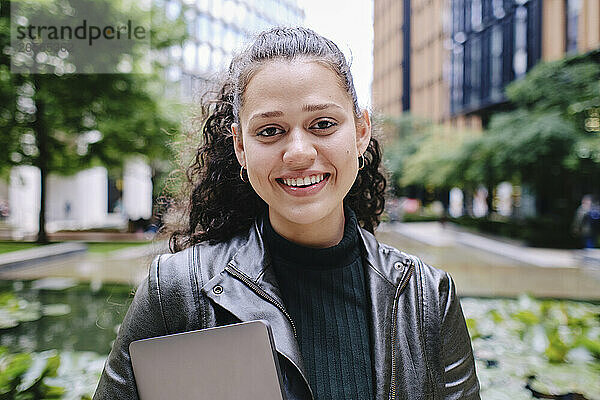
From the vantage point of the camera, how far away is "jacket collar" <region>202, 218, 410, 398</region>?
1.06 metres

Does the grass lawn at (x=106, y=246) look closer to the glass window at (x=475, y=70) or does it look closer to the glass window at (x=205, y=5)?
the glass window at (x=205, y=5)

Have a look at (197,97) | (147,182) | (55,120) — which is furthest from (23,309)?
(147,182)

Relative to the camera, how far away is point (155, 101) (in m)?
7.88

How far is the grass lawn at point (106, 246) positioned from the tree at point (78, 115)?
92cm

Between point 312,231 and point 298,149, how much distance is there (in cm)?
22

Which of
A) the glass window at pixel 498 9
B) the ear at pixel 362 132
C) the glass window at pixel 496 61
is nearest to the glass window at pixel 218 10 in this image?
the ear at pixel 362 132

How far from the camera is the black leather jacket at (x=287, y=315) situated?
1028 millimetres

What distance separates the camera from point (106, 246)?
6.91m

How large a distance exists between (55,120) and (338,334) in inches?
211

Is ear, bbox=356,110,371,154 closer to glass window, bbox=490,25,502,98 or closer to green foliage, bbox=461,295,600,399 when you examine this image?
green foliage, bbox=461,295,600,399

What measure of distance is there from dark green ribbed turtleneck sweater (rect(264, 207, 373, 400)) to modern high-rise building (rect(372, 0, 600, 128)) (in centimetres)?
1009

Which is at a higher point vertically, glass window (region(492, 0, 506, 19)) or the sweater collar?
glass window (region(492, 0, 506, 19))

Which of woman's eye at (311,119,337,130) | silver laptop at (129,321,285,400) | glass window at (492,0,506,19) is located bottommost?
silver laptop at (129,321,285,400)

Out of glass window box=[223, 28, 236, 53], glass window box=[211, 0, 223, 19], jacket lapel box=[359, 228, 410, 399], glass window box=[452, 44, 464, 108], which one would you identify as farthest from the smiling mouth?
glass window box=[452, 44, 464, 108]
